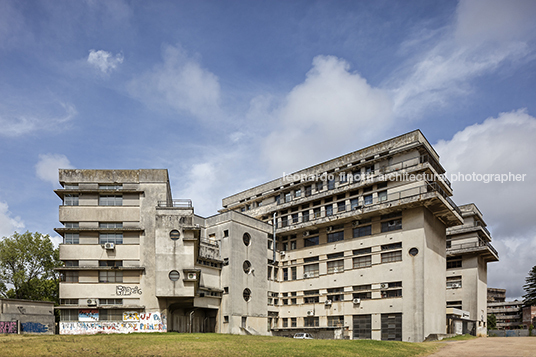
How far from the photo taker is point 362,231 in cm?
6131

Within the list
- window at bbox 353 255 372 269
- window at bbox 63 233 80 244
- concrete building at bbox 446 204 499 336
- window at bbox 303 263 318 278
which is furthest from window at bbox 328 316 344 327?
window at bbox 63 233 80 244

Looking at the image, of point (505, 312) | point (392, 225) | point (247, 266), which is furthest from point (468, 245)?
point (505, 312)

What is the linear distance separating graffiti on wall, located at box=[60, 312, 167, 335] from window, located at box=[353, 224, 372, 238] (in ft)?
93.4

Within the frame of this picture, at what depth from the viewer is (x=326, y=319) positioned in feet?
204

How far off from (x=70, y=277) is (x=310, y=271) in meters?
33.7

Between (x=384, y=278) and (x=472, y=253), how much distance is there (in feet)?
73.9

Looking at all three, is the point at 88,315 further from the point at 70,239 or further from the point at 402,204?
the point at 402,204

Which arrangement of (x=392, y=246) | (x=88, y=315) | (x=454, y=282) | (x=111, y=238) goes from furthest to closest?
(x=454, y=282)
(x=392, y=246)
(x=111, y=238)
(x=88, y=315)

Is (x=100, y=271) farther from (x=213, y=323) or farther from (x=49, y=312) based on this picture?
(x=213, y=323)

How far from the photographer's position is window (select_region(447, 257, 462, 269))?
71.9m

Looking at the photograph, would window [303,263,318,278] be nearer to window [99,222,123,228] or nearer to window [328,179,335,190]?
window [328,179,335,190]

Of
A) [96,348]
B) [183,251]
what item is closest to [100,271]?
[183,251]

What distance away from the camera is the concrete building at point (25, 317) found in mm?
46844

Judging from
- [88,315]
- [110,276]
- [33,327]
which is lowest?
[33,327]
